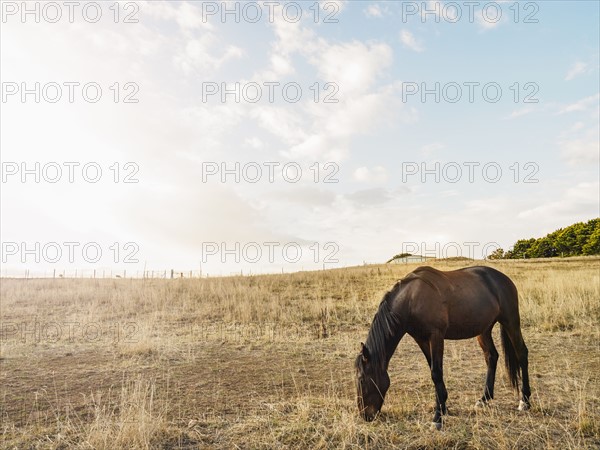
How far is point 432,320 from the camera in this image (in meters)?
5.24

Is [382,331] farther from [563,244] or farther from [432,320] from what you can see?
[563,244]

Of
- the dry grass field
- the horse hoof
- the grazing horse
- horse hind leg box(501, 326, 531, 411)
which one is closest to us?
the dry grass field

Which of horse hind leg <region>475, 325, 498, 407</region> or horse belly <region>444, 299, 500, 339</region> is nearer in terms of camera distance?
horse belly <region>444, 299, 500, 339</region>

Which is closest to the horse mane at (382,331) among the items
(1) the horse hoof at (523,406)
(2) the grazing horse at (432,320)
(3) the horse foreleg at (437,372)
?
(2) the grazing horse at (432,320)

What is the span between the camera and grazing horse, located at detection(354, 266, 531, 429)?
17.2ft

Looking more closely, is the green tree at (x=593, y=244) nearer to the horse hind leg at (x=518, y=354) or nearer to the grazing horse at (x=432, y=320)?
the horse hind leg at (x=518, y=354)

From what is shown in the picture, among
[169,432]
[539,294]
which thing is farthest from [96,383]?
[539,294]

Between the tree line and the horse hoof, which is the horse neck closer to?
the horse hoof

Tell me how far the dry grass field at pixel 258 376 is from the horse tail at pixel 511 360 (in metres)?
0.38

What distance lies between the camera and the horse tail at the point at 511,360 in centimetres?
620

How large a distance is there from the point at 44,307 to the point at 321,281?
13.7 metres

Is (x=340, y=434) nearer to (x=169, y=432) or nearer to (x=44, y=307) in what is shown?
(x=169, y=432)

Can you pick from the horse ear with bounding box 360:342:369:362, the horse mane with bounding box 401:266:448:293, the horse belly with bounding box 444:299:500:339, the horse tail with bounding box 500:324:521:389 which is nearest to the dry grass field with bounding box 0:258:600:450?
the horse tail with bounding box 500:324:521:389

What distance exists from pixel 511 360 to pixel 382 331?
93.1 inches
